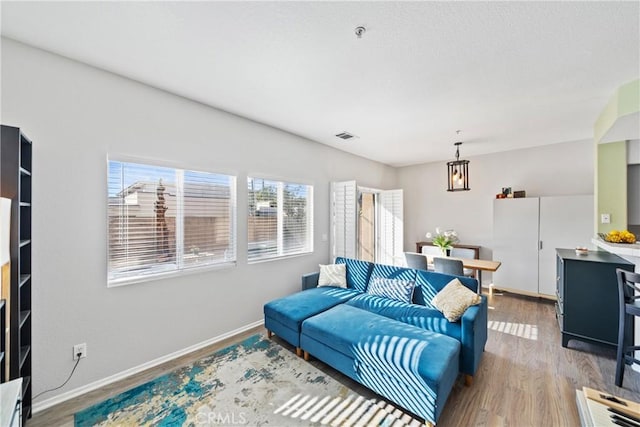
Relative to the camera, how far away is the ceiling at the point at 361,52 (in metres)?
1.55

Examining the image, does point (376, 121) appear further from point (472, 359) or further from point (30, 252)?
point (30, 252)

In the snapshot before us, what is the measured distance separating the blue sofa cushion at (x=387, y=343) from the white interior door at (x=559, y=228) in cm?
323

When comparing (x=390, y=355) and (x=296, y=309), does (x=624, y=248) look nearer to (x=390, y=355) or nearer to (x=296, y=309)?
(x=390, y=355)

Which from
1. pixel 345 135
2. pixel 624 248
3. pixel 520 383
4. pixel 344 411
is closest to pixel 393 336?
pixel 344 411

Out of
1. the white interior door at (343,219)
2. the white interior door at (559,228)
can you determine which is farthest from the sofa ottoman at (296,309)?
the white interior door at (559,228)

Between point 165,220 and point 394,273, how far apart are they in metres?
2.65

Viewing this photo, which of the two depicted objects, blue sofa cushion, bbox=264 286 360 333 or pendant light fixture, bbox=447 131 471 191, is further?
pendant light fixture, bbox=447 131 471 191

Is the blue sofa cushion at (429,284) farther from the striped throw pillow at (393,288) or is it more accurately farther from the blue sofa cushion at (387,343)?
the blue sofa cushion at (387,343)

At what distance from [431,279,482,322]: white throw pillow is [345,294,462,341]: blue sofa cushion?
70 millimetres

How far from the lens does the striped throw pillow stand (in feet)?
9.50

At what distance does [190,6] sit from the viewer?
151 cm

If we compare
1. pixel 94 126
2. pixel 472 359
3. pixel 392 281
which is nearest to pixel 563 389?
pixel 472 359

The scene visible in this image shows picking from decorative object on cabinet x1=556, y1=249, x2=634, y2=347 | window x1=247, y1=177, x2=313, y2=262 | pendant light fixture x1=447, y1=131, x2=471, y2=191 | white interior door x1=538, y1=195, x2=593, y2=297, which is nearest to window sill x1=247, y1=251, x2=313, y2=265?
window x1=247, y1=177, x2=313, y2=262

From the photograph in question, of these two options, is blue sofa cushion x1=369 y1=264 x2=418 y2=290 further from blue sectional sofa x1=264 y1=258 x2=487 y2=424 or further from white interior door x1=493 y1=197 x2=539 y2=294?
white interior door x1=493 y1=197 x2=539 y2=294
